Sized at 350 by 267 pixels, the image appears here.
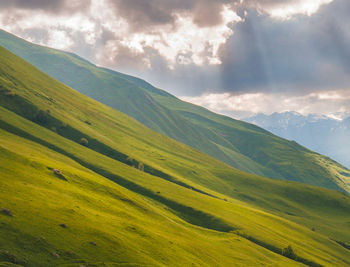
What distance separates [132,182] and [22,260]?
90336 millimetres

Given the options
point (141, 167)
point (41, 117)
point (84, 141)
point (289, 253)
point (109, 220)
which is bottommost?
point (289, 253)

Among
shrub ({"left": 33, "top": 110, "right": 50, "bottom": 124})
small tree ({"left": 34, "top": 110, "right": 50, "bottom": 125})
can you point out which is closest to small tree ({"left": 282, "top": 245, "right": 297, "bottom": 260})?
small tree ({"left": 34, "top": 110, "right": 50, "bottom": 125})

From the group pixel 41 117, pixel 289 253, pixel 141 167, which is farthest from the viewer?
pixel 141 167

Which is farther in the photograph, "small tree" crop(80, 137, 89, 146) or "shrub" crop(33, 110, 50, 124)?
"small tree" crop(80, 137, 89, 146)

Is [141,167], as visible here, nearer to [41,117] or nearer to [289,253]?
[41,117]

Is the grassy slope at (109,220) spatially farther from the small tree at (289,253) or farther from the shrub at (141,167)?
the shrub at (141,167)

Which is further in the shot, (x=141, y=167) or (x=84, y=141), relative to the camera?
(x=141, y=167)

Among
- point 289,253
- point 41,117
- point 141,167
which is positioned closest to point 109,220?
point 289,253

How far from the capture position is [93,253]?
138ft

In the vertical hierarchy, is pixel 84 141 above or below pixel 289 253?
above

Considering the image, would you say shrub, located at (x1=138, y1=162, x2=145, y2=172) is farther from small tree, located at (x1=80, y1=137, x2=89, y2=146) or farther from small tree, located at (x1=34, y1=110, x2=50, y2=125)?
small tree, located at (x1=34, y1=110, x2=50, y2=125)

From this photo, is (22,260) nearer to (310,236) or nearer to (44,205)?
(44,205)

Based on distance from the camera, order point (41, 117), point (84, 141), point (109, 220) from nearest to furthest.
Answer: point (109, 220) < point (41, 117) < point (84, 141)

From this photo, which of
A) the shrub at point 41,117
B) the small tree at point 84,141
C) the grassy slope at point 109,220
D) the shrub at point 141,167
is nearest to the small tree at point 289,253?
the grassy slope at point 109,220
